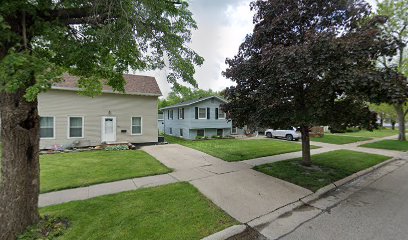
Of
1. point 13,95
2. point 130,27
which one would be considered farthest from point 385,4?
point 13,95

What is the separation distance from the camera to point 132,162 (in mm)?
8570

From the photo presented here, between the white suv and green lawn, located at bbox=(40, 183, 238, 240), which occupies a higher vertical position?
the white suv

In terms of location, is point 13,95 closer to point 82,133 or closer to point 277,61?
point 277,61

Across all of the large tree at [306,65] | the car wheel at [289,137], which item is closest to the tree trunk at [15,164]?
the large tree at [306,65]

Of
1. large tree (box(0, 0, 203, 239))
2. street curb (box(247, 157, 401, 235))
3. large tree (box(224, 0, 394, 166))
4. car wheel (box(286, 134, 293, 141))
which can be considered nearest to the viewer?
large tree (box(0, 0, 203, 239))

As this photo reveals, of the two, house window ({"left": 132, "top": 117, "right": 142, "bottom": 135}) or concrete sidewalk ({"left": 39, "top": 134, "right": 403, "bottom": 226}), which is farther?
house window ({"left": 132, "top": 117, "right": 142, "bottom": 135})

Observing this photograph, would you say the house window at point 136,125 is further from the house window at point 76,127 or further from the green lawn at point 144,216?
the green lawn at point 144,216

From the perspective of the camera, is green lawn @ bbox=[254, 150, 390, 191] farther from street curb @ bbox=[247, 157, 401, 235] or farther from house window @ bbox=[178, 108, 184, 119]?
house window @ bbox=[178, 108, 184, 119]

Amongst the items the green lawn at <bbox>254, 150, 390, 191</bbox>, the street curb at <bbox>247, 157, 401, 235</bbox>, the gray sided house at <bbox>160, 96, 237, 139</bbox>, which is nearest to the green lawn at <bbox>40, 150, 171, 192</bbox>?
the street curb at <bbox>247, 157, 401, 235</bbox>

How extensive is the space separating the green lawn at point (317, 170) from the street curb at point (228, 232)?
3.16m

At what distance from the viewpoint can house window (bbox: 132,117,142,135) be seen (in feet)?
46.9

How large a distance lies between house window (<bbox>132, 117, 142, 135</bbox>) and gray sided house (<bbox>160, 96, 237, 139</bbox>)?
5800 mm

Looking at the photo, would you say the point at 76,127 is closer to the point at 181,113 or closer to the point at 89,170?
the point at 89,170

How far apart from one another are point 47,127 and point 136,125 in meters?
5.24
